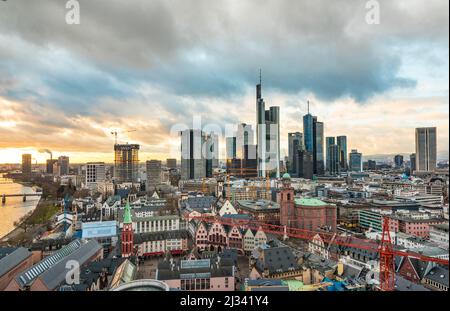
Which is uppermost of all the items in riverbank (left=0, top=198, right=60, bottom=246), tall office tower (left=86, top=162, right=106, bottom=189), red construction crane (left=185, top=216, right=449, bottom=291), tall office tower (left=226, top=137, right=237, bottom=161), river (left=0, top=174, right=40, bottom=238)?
tall office tower (left=226, top=137, right=237, bottom=161)

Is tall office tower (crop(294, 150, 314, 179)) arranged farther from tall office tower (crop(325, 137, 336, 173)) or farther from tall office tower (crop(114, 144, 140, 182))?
tall office tower (crop(114, 144, 140, 182))

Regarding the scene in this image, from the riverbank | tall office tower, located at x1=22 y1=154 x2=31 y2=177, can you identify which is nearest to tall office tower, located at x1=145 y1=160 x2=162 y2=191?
tall office tower, located at x1=22 y1=154 x2=31 y2=177

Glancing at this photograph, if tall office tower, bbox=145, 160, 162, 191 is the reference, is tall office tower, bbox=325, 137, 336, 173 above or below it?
above

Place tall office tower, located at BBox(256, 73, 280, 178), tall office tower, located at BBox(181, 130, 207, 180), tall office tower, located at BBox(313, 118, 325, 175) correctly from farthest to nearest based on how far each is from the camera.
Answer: tall office tower, located at BBox(313, 118, 325, 175) < tall office tower, located at BBox(256, 73, 280, 178) < tall office tower, located at BBox(181, 130, 207, 180)

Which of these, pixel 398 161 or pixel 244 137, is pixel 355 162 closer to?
pixel 398 161

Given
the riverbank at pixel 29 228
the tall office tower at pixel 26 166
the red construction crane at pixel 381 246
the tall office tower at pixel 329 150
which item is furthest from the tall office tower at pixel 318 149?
the tall office tower at pixel 26 166

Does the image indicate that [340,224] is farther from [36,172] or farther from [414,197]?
[36,172]
